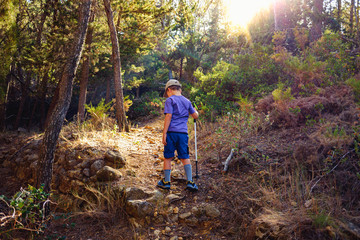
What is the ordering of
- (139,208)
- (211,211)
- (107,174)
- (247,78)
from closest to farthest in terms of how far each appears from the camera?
(211,211)
(139,208)
(107,174)
(247,78)

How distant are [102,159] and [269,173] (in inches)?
137

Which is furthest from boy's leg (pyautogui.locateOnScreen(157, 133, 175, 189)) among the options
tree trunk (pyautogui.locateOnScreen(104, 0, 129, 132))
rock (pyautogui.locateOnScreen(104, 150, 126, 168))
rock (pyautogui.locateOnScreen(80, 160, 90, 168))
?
tree trunk (pyautogui.locateOnScreen(104, 0, 129, 132))

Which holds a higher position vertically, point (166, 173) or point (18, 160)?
point (166, 173)

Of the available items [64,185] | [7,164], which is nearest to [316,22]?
[64,185]

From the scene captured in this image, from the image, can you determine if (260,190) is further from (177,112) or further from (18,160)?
(18,160)

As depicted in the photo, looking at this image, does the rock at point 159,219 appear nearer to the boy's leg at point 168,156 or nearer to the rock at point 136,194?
the rock at point 136,194

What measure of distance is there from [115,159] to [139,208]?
5.40 ft

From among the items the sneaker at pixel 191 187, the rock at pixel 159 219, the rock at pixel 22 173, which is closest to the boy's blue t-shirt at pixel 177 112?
the sneaker at pixel 191 187

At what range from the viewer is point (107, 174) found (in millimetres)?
4621

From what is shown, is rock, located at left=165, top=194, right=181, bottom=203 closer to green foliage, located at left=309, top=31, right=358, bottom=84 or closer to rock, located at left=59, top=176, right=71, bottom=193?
rock, located at left=59, top=176, right=71, bottom=193

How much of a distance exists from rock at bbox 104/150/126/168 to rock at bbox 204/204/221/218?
7.32 ft

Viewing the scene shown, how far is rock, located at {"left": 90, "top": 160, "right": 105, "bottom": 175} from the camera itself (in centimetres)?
496

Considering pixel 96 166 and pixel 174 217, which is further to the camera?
pixel 96 166

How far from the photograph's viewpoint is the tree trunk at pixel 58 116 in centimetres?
429
